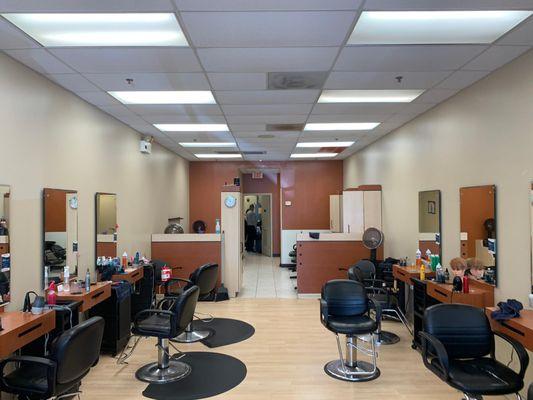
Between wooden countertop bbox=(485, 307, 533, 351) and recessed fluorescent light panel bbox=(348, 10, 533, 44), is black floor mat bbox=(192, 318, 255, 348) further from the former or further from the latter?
recessed fluorescent light panel bbox=(348, 10, 533, 44)

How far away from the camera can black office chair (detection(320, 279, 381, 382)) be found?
371 cm

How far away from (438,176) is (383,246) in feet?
7.95

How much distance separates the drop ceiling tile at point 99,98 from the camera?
434cm

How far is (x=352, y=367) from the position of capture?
384 centimetres

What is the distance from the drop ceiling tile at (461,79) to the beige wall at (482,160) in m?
0.08

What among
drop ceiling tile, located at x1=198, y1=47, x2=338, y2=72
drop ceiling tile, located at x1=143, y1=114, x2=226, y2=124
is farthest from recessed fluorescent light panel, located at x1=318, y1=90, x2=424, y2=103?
drop ceiling tile, located at x1=143, y1=114, x2=226, y2=124

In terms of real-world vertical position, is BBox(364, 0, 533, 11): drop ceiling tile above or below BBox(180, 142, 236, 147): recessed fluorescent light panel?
below

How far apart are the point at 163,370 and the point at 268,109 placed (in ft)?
10.8

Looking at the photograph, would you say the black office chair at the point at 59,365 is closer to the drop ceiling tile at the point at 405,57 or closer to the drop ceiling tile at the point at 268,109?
the drop ceiling tile at the point at 405,57

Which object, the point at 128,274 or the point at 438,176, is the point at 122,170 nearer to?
the point at 128,274

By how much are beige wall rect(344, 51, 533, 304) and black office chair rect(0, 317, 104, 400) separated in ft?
11.3

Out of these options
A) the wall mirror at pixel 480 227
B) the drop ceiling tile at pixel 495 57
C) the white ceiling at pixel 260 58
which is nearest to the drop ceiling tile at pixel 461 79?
the white ceiling at pixel 260 58

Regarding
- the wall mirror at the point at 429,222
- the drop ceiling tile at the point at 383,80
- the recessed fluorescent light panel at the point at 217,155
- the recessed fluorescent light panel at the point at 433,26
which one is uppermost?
the recessed fluorescent light panel at the point at 217,155

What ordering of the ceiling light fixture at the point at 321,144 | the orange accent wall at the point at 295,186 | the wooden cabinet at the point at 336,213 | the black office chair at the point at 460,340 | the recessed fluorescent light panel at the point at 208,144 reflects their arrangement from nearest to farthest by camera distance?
the black office chair at the point at 460,340, the recessed fluorescent light panel at the point at 208,144, the ceiling light fixture at the point at 321,144, the wooden cabinet at the point at 336,213, the orange accent wall at the point at 295,186
